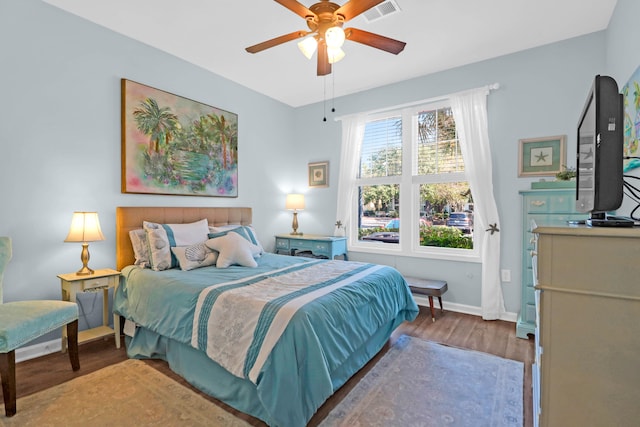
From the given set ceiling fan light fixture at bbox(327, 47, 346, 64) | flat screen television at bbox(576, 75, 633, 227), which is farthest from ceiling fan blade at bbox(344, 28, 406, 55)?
flat screen television at bbox(576, 75, 633, 227)

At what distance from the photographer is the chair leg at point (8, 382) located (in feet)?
5.78

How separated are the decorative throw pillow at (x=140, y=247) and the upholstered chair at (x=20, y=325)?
690mm

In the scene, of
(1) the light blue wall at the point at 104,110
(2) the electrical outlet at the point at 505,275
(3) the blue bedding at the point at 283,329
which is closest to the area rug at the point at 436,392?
(3) the blue bedding at the point at 283,329

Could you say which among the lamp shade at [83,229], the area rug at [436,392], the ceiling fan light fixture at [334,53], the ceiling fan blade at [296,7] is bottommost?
the area rug at [436,392]

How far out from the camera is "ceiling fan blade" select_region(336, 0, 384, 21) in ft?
6.00

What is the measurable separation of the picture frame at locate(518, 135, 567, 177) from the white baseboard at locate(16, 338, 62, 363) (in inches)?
183

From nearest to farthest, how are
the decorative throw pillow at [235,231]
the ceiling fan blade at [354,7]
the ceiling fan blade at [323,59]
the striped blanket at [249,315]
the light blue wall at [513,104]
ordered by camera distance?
the striped blanket at [249,315] < the ceiling fan blade at [354,7] < the ceiling fan blade at [323,59] < the light blue wall at [513,104] < the decorative throw pillow at [235,231]

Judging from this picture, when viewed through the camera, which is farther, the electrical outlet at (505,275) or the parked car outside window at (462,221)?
the parked car outside window at (462,221)

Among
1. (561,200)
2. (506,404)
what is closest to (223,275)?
(506,404)

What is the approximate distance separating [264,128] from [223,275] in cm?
264

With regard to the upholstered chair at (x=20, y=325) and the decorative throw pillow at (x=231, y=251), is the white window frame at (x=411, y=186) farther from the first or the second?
the upholstered chair at (x=20, y=325)

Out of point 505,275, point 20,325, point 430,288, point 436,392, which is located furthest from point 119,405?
point 505,275

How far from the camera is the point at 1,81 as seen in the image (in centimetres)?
229

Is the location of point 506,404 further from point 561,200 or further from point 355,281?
point 561,200
